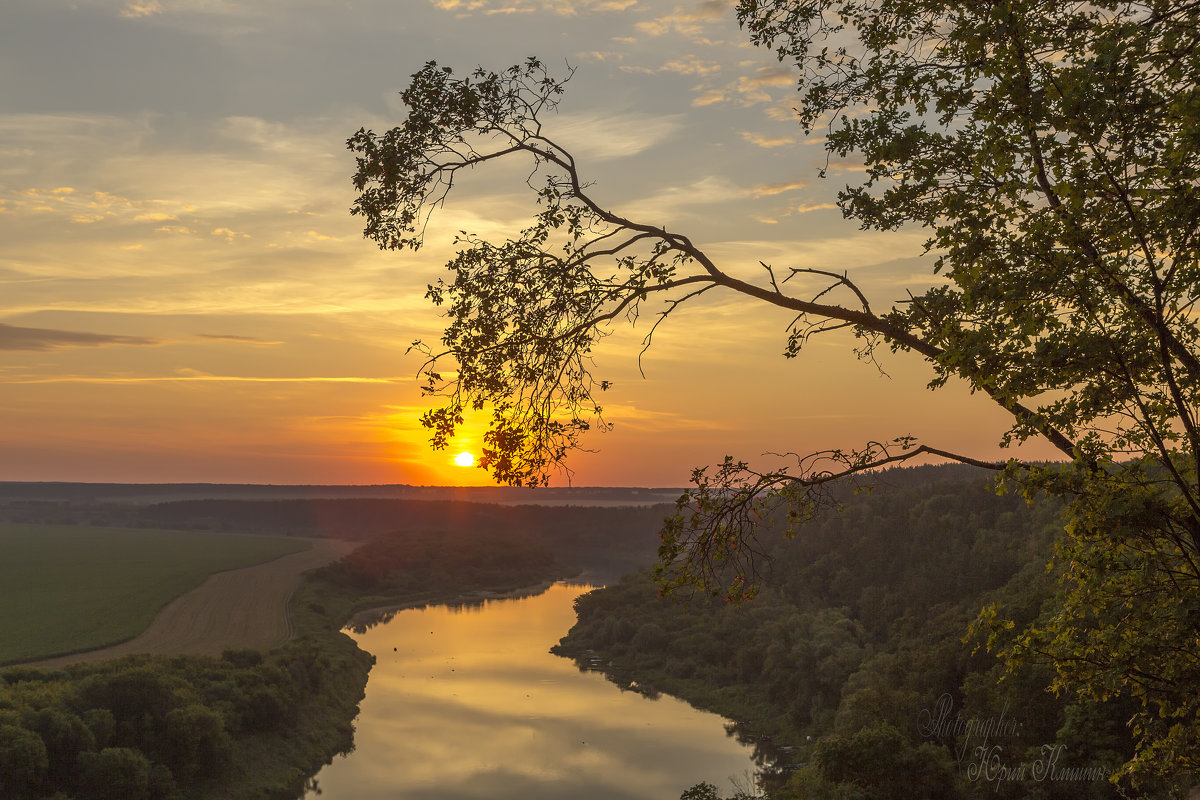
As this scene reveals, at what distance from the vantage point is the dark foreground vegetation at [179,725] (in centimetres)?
4644

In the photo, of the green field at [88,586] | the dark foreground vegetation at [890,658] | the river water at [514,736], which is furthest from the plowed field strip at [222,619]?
the dark foreground vegetation at [890,658]

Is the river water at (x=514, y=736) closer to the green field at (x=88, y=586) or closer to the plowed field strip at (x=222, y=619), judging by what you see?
the plowed field strip at (x=222, y=619)

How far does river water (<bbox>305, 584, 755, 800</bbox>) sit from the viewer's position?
55.2 m

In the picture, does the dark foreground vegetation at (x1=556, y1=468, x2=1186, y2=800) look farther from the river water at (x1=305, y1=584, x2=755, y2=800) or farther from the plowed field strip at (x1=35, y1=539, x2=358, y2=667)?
the plowed field strip at (x1=35, y1=539, x2=358, y2=667)

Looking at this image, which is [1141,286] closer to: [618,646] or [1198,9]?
[1198,9]

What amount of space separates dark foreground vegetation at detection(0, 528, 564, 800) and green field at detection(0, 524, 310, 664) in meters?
29.1

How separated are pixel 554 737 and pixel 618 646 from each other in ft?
105

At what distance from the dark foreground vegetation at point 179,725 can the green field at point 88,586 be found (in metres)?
29.1

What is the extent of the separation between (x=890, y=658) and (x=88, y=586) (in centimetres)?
10949

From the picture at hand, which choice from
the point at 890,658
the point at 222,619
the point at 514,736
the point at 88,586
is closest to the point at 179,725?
the point at 514,736

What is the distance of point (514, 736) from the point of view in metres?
64.9

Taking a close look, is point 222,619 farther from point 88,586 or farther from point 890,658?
point 890,658

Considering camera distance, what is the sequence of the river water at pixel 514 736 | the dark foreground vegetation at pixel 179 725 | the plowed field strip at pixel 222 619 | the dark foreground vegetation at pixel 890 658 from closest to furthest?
the dark foreground vegetation at pixel 890 658 < the dark foreground vegetation at pixel 179 725 < the river water at pixel 514 736 < the plowed field strip at pixel 222 619

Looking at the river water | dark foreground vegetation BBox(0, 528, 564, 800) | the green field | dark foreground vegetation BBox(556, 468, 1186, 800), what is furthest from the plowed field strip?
dark foreground vegetation BBox(556, 468, 1186, 800)
